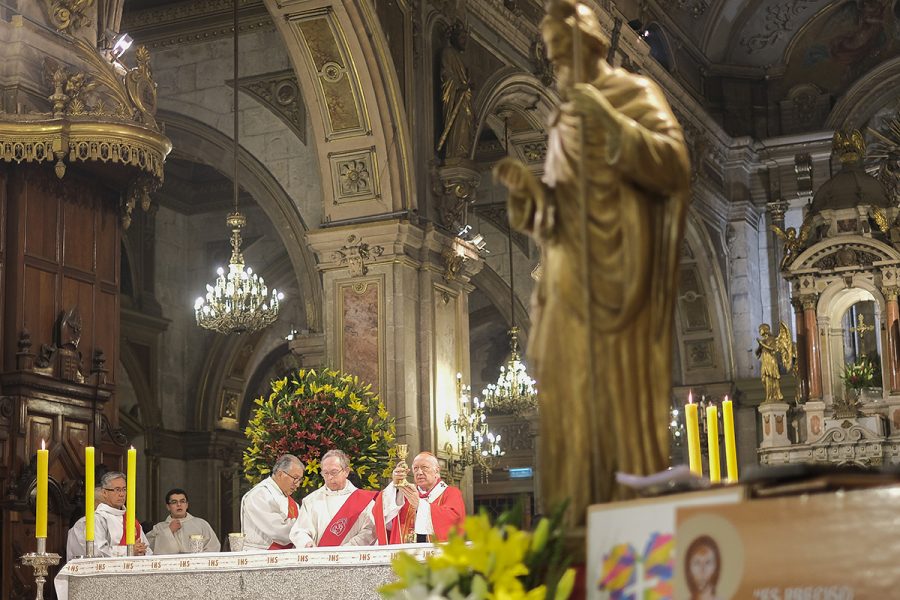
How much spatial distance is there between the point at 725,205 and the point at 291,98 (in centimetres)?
1053

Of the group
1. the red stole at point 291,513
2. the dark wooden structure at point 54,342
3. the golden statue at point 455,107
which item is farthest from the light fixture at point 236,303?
the red stole at point 291,513

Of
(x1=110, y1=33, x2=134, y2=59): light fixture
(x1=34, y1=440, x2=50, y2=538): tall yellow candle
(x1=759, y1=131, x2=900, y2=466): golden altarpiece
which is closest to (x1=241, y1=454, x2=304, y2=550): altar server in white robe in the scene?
(x1=34, y1=440, x2=50, y2=538): tall yellow candle

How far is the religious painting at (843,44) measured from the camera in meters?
23.3

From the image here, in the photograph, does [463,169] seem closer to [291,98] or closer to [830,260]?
[291,98]

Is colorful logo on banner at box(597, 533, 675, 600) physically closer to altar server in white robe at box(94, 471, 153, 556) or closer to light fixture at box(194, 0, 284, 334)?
altar server in white robe at box(94, 471, 153, 556)

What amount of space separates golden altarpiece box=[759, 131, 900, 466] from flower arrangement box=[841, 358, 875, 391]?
0.05ft

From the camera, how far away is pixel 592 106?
11.1 feet

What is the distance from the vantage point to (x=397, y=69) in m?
13.1

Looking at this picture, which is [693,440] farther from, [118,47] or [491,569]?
[118,47]

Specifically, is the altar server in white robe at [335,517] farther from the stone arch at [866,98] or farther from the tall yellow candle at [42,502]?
the stone arch at [866,98]

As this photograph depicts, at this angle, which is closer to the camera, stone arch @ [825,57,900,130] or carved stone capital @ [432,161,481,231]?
carved stone capital @ [432,161,481,231]

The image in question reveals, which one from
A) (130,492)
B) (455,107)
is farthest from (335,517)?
(455,107)

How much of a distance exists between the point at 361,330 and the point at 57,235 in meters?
4.01

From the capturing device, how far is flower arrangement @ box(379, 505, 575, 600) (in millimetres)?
3000
